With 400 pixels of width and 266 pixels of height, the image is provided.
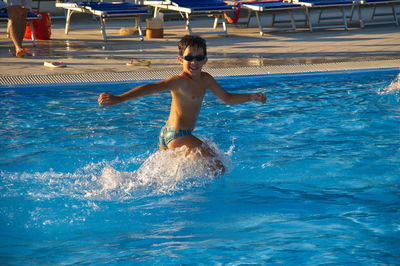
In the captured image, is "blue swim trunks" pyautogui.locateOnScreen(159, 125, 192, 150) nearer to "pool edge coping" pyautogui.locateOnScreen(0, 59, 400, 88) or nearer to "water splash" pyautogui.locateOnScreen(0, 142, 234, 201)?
"water splash" pyautogui.locateOnScreen(0, 142, 234, 201)

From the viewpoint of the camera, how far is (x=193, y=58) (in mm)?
4023

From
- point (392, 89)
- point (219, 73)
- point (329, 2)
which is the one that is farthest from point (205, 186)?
point (329, 2)

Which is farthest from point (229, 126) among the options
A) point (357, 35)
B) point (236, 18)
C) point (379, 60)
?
point (236, 18)

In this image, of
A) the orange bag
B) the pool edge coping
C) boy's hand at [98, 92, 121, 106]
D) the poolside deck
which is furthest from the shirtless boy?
the orange bag

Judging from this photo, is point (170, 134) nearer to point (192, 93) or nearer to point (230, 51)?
point (192, 93)

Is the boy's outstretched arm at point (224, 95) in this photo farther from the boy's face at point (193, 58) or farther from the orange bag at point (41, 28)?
the orange bag at point (41, 28)

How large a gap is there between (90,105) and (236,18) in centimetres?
844

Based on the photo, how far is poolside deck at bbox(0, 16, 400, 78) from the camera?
858cm

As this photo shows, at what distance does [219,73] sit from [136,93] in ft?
13.9

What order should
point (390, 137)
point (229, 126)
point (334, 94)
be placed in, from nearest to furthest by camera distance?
point (390, 137) → point (229, 126) → point (334, 94)

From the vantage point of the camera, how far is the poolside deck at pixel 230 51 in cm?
858

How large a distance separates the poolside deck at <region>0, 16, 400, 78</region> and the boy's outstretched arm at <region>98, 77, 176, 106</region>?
432 cm

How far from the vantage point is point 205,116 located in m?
6.44

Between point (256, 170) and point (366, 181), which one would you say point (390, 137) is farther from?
point (256, 170)
